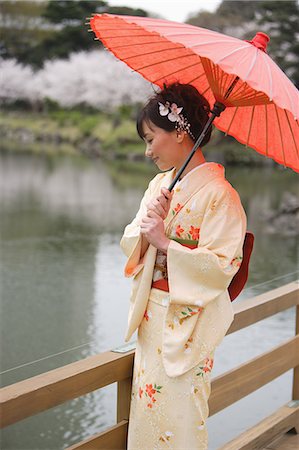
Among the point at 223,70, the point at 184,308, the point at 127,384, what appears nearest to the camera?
the point at 223,70

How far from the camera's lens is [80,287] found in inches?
213

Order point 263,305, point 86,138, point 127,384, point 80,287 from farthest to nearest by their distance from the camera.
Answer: point 86,138 → point 80,287 → point 263,305 → point 127,384

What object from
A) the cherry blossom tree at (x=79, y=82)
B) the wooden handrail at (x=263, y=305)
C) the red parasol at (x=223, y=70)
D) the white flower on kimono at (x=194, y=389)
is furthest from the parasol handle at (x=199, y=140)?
the cherry blossom tree at (x=79, y=82)

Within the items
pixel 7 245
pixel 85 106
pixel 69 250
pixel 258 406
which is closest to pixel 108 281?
pixel 69 250

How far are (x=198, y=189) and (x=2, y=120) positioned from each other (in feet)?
86.8

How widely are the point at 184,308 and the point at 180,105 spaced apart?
43 centimetres

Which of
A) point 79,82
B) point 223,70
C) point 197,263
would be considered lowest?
point 79,82

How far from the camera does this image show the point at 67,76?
82.6ft

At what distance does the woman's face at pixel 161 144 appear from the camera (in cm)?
139

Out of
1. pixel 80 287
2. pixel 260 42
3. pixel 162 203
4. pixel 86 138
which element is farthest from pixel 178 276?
pixel 86 138

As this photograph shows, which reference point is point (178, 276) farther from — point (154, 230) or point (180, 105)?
point (180, 105)

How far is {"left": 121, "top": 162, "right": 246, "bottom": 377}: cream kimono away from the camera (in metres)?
1.32

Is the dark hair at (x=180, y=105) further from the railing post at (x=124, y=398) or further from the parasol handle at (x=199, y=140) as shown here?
the railing post at (x=124, y=398)

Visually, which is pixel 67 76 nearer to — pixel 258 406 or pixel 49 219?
pixel 49 219
